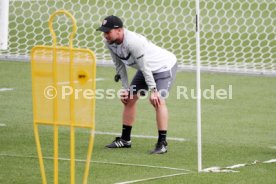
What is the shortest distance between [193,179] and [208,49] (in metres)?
10.0

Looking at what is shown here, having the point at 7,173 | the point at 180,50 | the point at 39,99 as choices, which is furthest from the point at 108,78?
the point at 39,99

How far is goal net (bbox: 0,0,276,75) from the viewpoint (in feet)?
60.2

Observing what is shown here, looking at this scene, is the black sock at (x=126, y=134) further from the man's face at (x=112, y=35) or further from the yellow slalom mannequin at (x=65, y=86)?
the yellow slalom mannequin at (x=65, y=86)

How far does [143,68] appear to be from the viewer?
10.4 meters

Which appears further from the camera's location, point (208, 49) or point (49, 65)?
point (208, 49)

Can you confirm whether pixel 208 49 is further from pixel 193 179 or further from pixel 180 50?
pixel 193 179

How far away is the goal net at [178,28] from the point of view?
18.4 meters

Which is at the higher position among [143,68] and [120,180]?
[143,68]

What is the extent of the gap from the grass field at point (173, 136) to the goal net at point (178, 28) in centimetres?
172

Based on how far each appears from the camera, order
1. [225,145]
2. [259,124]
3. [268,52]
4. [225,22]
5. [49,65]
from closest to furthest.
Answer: [49,65] < [225,145] < [259,124] < [268,52] < [225,22]

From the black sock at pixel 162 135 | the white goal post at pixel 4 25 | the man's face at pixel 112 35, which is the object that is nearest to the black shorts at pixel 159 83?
the black sock at pixel 162 135

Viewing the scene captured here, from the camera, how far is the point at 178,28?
20.4 metres

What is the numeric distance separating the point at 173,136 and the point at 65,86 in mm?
4207

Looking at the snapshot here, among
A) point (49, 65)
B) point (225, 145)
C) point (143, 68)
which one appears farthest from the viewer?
point (225, 145)
